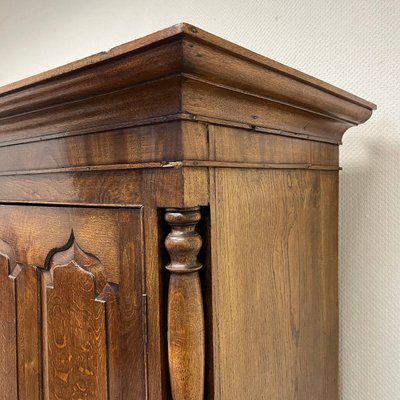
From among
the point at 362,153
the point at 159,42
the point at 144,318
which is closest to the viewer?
the point at 159,42

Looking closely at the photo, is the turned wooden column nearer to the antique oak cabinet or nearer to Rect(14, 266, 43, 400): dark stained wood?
the antique oak cabinet

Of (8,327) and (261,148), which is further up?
(261,148)

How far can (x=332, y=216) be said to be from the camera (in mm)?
843

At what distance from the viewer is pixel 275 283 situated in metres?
0.63

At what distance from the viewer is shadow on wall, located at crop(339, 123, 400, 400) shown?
0.89 meters

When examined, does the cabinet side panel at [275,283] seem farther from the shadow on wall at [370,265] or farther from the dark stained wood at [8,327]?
the dark stained wood at [8,327]

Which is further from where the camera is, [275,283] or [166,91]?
[275,283]

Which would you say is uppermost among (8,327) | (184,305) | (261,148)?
(261,148)

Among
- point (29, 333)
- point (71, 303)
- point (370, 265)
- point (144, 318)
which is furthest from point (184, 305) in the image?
point (370, 265)

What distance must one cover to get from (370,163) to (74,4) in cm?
116

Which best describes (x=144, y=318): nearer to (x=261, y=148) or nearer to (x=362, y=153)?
(x=261, y=148)

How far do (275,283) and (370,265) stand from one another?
1.29 ft

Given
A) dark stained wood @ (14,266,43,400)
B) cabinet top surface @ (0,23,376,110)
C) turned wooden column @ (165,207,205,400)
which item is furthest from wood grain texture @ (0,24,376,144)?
dark stained wood @ (14,266,43,400)

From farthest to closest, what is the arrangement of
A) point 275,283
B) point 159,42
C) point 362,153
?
1. point 362,153
2. point 275,283
3. point 159,42
